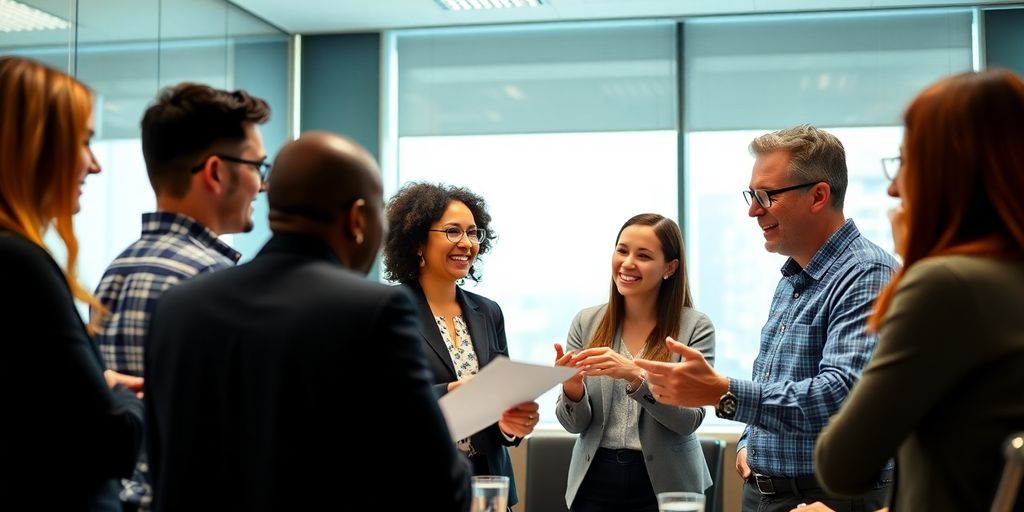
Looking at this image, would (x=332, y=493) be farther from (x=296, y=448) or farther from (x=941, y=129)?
(x=941, y=129)

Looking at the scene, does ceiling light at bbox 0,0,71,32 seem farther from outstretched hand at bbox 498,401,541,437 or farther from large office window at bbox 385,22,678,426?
outstretched hand at bbox 498,401,541,437

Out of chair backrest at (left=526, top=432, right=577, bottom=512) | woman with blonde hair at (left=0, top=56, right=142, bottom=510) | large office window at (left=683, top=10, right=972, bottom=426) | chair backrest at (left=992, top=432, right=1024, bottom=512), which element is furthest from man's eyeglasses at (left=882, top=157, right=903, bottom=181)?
large office window at (left=683, top=10, right=972, bottom=426)

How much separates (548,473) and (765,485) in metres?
1.40

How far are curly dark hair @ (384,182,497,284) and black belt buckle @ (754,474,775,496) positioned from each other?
1540 mm

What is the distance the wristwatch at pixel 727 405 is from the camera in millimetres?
2209

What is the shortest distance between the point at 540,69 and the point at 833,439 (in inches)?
180

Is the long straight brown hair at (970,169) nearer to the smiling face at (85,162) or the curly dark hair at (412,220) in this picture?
the smiling face at (85,162)

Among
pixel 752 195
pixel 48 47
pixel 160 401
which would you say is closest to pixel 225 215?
pixel 160 401

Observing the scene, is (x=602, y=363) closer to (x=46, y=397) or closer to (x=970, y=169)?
(x=970, y=169)

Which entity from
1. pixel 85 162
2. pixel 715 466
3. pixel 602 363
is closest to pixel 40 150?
pixel 85 162

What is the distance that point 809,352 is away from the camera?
8.27 ft

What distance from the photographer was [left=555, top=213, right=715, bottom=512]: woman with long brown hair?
3.20 m

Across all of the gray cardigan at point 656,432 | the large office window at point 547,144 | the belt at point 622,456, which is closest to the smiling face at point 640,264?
the gray cardigan at point 656,432

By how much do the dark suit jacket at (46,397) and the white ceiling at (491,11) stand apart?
13.6 ft
